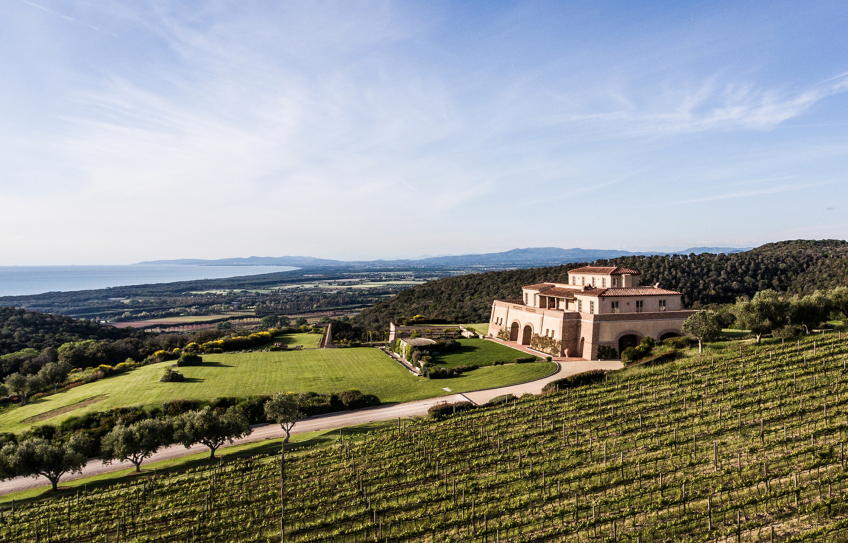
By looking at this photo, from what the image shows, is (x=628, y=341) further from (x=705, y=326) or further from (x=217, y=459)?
(x=217, y=459)

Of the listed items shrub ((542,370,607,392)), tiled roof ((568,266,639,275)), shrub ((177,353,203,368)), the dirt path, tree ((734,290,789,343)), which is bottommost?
the dirt path

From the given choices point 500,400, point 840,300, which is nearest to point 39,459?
point 500,400

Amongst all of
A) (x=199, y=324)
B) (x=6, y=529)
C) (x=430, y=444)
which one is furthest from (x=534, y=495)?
(x=199, y=324)

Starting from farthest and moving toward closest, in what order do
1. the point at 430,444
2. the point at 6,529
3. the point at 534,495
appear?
the point at 430,444
the point at 6,529
the point at 534,495

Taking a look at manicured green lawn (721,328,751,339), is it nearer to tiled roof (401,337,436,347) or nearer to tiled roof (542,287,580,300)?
tiled roof (542,287,580,300)

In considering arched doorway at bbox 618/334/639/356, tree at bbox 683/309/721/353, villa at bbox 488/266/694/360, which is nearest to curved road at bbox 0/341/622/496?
villa at bbox 488/266/694/360

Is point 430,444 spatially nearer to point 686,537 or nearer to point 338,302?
point 686,537

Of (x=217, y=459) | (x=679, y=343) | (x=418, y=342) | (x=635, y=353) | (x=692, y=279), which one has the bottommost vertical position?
(x=217, y=459)
